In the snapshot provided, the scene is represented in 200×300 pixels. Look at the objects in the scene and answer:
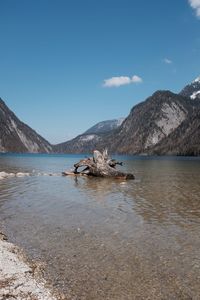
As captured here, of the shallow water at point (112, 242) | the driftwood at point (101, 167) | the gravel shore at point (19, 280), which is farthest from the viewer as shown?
the driftwood at point (101, 167)

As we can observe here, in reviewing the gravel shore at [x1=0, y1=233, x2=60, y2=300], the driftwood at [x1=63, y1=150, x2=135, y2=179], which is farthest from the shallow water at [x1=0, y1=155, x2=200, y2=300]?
the driftwood at [x1=63, y1=150, x2=135, y2=179]

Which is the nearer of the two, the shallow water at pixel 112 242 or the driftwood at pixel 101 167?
the shallow water at pixel 112 242

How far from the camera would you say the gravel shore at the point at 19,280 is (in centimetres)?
1035

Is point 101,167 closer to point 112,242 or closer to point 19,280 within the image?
point 112,242

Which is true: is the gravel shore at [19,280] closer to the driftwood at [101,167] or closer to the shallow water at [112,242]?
the shallow water at [112,242]

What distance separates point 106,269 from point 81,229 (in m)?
6.39

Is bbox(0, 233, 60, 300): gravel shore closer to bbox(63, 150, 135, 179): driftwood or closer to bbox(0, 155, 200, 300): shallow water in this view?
bbox(0, 155, 200, 300): shallow water

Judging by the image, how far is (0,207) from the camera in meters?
26.4

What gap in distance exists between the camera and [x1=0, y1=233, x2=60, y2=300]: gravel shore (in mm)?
10352

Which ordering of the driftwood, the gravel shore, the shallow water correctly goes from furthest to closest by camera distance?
the driftwood
the shallow water
the gravel shore

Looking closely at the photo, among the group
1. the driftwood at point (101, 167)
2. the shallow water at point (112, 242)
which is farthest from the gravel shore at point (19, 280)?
the driftwood at point (101, 167)

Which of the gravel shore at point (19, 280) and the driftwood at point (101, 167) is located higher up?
the driftwood at point (101, 167)

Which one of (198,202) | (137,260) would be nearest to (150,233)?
(137,260)

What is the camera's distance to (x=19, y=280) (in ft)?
37.3
